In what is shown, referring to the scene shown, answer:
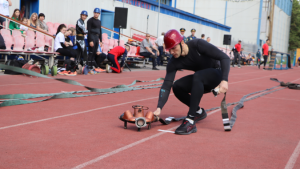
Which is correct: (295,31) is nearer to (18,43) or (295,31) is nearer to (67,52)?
(67,52)

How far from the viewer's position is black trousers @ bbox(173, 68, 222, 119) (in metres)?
4.27

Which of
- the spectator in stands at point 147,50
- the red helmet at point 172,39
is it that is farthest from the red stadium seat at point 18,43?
the red helmet at point 172,39

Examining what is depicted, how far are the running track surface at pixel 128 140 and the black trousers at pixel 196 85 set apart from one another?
40cm

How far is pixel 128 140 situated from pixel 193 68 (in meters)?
1.36

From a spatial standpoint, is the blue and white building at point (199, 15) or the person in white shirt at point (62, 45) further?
the blue and white building at point (199, 15)

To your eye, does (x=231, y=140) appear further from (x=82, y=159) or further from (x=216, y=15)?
(x=216, y=15)

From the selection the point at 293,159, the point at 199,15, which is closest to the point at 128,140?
the point at 293,159

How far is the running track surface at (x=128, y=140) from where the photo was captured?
10.3ft

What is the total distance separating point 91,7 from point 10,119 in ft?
50.2

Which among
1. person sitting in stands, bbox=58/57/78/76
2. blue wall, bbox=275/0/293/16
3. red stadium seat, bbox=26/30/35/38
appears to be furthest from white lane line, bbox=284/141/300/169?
blue wall, bbox=275/0/293/16

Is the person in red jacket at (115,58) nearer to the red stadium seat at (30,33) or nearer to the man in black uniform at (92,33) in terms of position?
the man in black uniform at (92,33)

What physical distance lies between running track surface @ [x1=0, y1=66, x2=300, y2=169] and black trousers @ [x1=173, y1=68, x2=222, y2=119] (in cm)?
40

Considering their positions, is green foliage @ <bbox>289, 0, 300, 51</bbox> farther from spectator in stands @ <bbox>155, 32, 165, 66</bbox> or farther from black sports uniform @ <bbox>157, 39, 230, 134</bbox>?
black sports uniform @ <bbox>157, 39, 230, 134</bbox>

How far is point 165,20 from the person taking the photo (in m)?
27.9
